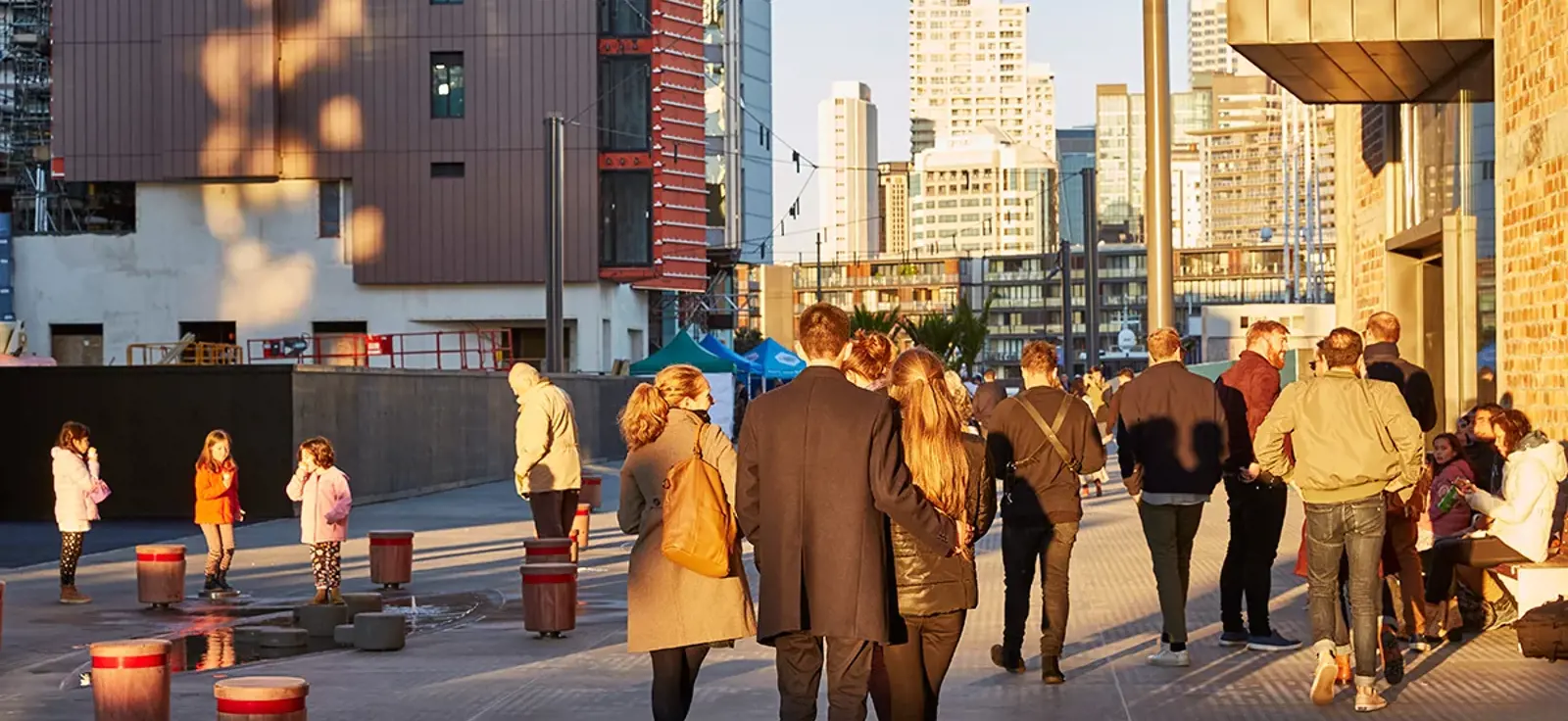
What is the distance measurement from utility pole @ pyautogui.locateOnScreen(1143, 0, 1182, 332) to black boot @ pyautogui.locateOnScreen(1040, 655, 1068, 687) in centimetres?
784

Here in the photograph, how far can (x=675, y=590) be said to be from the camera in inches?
342

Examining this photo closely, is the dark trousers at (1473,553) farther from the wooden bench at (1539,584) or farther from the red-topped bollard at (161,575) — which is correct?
the red-topped bollard at (161,575)

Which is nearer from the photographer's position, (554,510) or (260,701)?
(260,701)

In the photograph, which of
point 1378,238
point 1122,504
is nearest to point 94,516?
point 1378,238

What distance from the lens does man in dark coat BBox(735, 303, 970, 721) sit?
7.90 meters

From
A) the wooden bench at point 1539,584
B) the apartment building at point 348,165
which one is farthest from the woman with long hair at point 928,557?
the apartment building at point 348,165

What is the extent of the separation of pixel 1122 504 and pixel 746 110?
3731 inches

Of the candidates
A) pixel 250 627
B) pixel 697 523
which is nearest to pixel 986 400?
pixel 250 627

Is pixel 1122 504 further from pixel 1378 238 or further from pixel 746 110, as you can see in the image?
pixel 746 110

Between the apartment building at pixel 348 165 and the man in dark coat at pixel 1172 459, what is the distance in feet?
166

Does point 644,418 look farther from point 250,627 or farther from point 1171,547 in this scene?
point 250,627

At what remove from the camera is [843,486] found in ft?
25.9

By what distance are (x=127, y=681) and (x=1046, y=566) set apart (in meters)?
4.61

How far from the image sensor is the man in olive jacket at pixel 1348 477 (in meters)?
10.3
